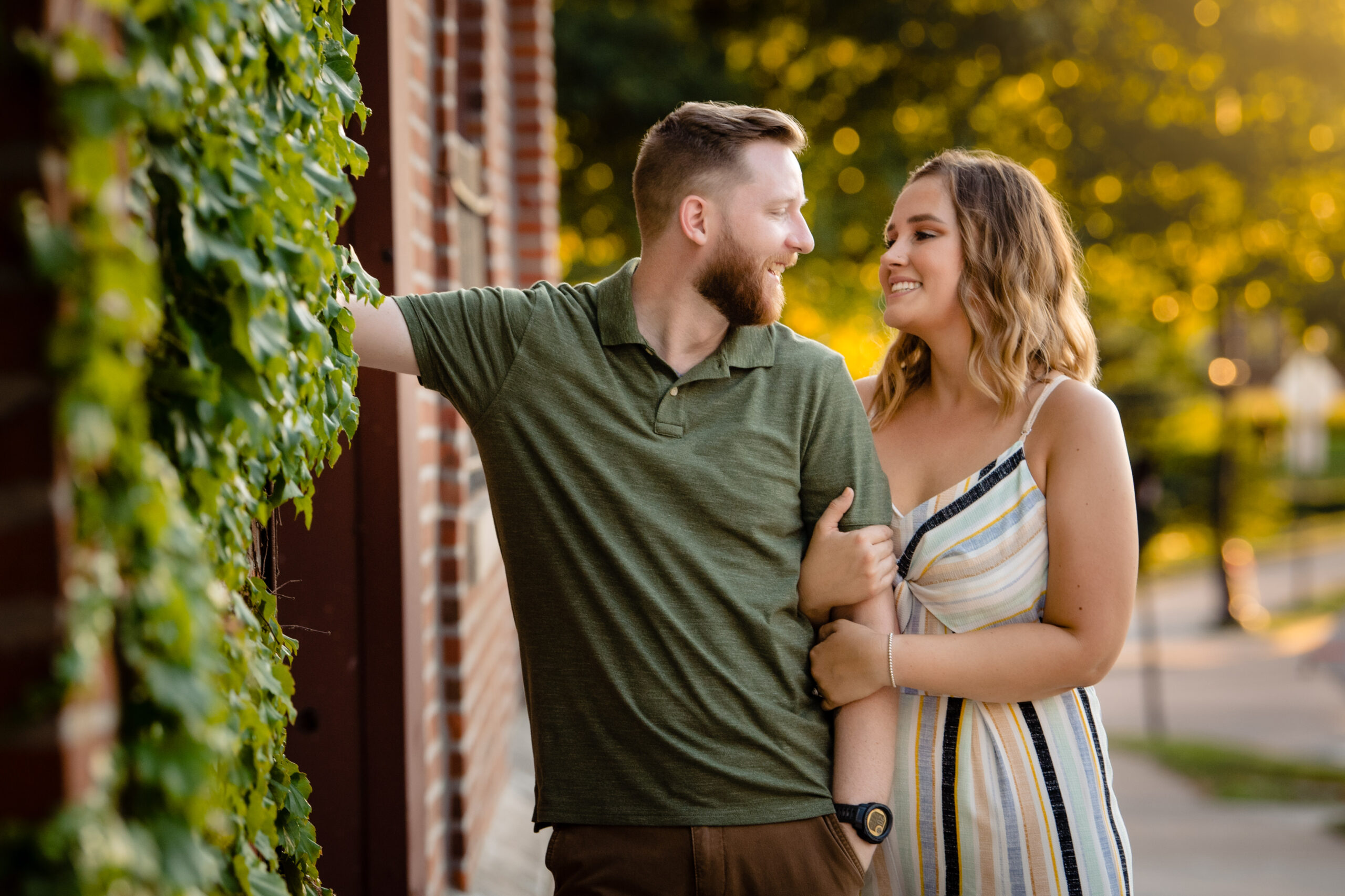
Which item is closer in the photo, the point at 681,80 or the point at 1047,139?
the point at 681,80

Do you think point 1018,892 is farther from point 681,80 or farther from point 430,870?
point 681,80

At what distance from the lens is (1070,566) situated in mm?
2217

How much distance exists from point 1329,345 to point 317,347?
1415cm

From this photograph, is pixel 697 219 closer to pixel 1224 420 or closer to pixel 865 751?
pixel 865 751

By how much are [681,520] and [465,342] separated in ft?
1.60

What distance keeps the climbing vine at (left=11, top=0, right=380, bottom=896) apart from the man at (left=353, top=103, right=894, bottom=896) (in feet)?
1.61

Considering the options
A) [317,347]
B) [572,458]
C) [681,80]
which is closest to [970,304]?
[572,458]

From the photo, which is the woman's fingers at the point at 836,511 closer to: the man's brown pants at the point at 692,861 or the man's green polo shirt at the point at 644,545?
the man's green polo shirt at the point at 644,545

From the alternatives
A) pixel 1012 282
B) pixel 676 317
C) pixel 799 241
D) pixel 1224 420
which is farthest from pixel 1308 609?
pixel 676 317

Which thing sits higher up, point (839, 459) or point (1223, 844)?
point (839, 459)

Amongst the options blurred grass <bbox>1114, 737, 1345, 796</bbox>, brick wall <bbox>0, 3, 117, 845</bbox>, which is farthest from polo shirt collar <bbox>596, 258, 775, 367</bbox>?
blurred grass <bbox>1114, 737, 1345, 796</bbox>

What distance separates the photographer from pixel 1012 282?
2.44 m

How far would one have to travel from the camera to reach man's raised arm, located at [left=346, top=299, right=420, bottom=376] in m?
1.97

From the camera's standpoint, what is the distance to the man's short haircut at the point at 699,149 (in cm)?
211
